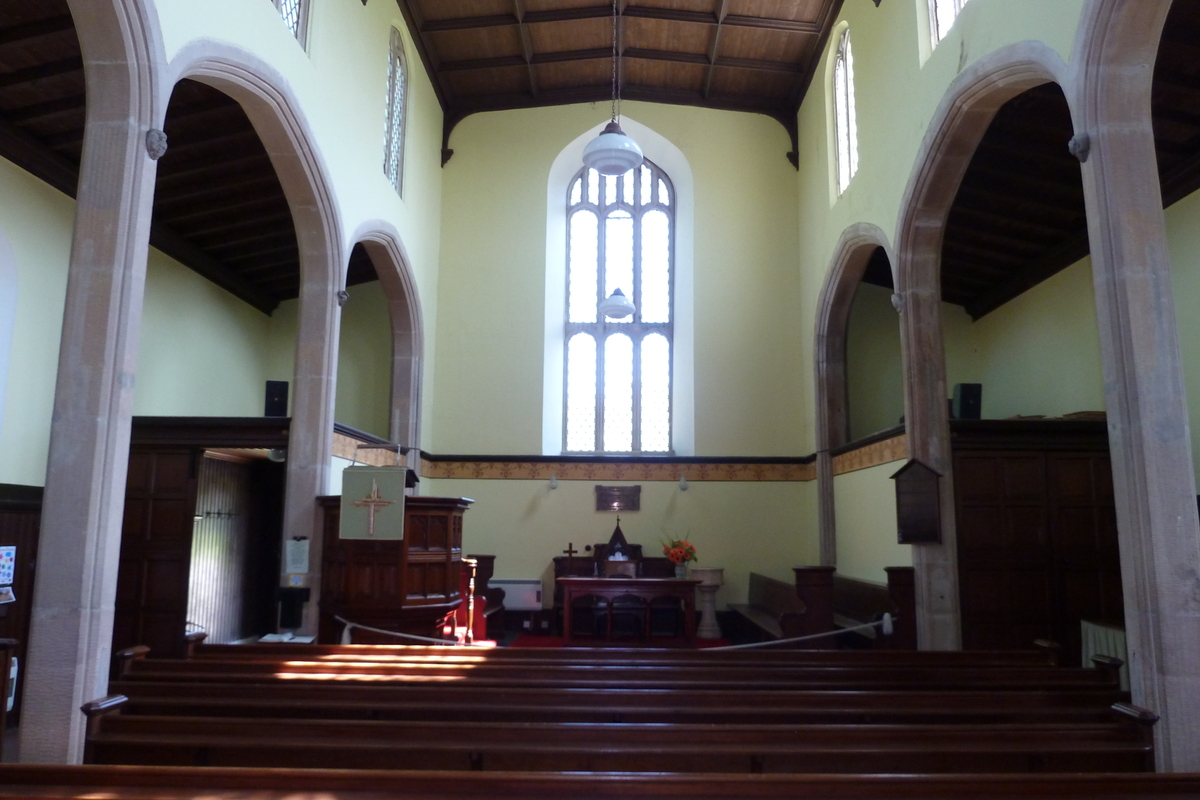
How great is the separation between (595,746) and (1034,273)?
9225 millimetres

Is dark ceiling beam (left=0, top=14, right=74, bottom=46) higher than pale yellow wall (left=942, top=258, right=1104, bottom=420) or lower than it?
higher

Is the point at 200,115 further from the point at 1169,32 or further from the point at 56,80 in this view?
the point at 1169,32

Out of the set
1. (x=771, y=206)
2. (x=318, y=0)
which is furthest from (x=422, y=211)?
(x=771, y=206)

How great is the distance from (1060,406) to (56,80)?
10.2m

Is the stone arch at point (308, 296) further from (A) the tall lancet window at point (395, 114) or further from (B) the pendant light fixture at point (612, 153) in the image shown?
(B) the pendant light fixture at point (612, 153)

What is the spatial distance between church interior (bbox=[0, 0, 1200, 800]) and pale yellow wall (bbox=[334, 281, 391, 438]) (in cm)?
6

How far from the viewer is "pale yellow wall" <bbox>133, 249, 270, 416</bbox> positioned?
9.74 metres

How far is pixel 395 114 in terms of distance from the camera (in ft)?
36.7

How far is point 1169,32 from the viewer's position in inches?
266

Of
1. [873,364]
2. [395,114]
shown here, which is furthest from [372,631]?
[873,364]

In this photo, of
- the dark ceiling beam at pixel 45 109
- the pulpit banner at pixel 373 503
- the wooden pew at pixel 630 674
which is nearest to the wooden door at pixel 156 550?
the pulpit banner at pixel 373 503

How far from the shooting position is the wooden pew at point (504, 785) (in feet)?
10.3

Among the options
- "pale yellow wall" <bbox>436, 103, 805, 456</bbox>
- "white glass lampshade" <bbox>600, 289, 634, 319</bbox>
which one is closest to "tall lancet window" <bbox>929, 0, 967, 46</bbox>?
"white glass lampshade" <bbox>600, 289, 634, 319</bbox>

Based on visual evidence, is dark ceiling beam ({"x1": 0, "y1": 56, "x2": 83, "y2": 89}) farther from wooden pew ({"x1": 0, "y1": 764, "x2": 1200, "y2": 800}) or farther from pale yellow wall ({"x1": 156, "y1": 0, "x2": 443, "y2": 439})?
wooden pew ({"x1": 0, "y1": 764, "x2": 1200, "y2": 800})
